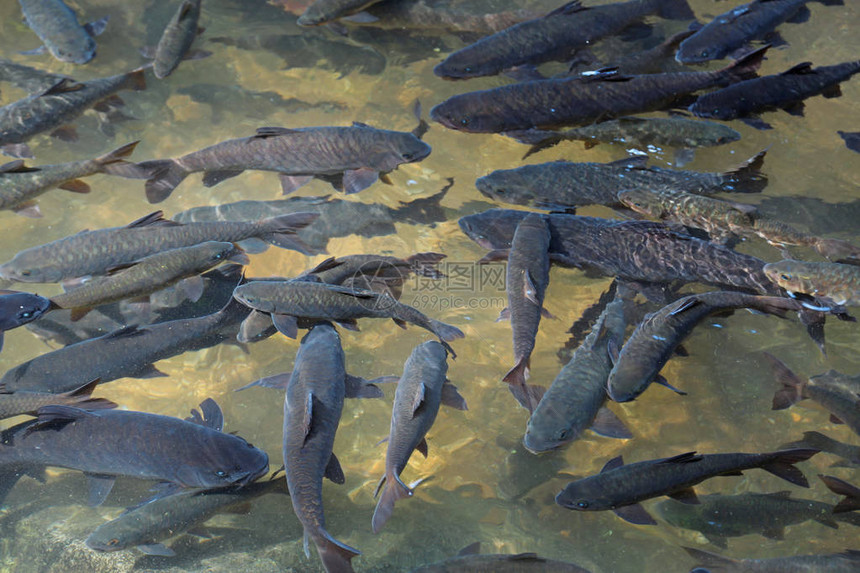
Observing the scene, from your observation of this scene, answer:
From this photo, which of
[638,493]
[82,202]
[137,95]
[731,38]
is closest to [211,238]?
[82,202]

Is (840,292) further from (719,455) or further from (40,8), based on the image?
(40,8)

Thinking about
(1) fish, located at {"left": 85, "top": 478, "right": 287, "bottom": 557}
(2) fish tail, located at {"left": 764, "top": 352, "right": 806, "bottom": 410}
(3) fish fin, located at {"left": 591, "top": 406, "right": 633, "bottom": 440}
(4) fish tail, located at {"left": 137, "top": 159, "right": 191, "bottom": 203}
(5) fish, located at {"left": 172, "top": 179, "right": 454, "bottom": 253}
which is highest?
(4) fish tail, located at {"left": 137, "top": 159, "right": 191, "bottom": 203}

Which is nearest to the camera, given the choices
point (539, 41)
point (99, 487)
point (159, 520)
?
point (159, 520)

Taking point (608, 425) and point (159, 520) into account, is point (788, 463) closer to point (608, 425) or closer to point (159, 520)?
point (608, 425)

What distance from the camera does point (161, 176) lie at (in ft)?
16.8

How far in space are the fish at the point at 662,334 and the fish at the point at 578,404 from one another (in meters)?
0.09

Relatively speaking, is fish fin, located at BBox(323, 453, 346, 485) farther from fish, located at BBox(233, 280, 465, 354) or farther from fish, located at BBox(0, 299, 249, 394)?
fish, located at BBox(0, 299, 249, 394)

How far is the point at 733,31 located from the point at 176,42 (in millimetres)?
5590

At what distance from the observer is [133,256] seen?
4.50 m

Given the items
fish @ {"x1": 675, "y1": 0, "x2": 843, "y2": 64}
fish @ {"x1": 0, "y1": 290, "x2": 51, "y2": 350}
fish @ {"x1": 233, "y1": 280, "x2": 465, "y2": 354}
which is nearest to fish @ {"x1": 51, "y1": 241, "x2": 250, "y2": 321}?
fish @ {"x1": 0, "y1": 290, "x2": 51, "y2": 350}

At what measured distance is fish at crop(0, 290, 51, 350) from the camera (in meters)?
4.12

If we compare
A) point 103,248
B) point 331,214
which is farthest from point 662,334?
point 103,248

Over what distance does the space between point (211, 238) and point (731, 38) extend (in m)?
5.07

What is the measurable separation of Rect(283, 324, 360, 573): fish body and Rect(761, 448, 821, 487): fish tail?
8.10 feet
